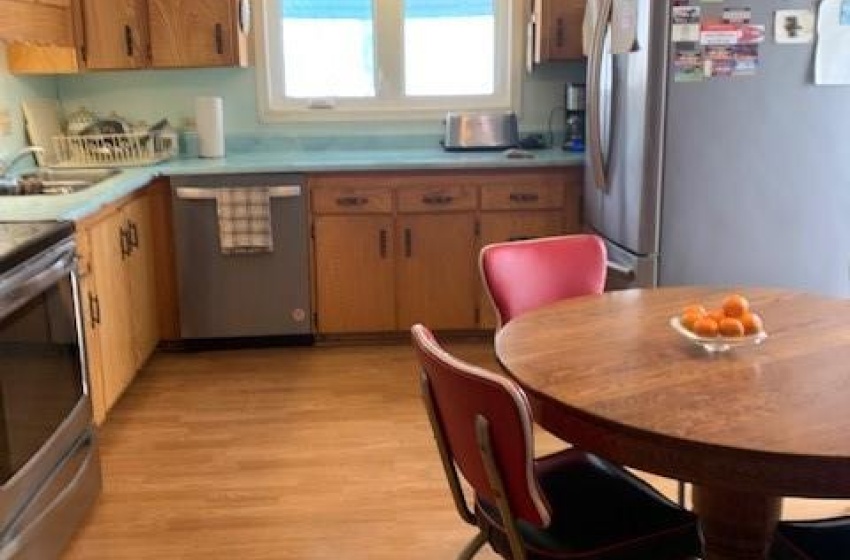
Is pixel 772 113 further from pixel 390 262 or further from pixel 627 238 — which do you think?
pixel 390 262

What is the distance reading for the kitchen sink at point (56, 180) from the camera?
340 cm

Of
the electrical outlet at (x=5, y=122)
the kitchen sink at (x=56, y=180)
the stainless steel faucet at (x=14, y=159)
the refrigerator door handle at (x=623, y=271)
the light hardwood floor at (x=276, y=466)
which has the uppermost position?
the electrical outlet at (x=5, y=122)

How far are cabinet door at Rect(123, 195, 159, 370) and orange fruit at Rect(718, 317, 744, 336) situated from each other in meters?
2.52

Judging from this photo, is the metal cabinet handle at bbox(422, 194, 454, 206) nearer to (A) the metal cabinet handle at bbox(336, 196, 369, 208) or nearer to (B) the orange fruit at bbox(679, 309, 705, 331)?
(A) the metal cabinet handle at bbox(336, 196, 369, 208)

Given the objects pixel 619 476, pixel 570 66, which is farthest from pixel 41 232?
pixel 570 66

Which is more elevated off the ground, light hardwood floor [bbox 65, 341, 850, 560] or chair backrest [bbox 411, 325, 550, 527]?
chair backrest [bbox 411, 325, 550, 527]

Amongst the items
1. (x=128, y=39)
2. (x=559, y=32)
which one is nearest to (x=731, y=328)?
(x=559, y=32)

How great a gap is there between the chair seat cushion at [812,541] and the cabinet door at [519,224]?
244 cm

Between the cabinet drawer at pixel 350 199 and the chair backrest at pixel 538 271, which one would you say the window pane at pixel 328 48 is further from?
the chair backrest at pixel 538 271

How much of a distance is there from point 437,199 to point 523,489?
2.63 meters

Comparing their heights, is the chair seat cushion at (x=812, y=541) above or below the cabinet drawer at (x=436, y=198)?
below

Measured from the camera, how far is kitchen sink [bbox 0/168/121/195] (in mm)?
3400

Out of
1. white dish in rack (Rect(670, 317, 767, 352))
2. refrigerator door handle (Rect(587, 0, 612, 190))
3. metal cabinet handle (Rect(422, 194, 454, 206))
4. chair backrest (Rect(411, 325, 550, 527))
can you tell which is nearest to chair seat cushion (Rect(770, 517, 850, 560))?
white dish in rack (Rect(670, 317, 767, 352))

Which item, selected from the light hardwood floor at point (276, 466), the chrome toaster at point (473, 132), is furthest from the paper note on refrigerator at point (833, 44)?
the chrome toaster at point (473, 132)
